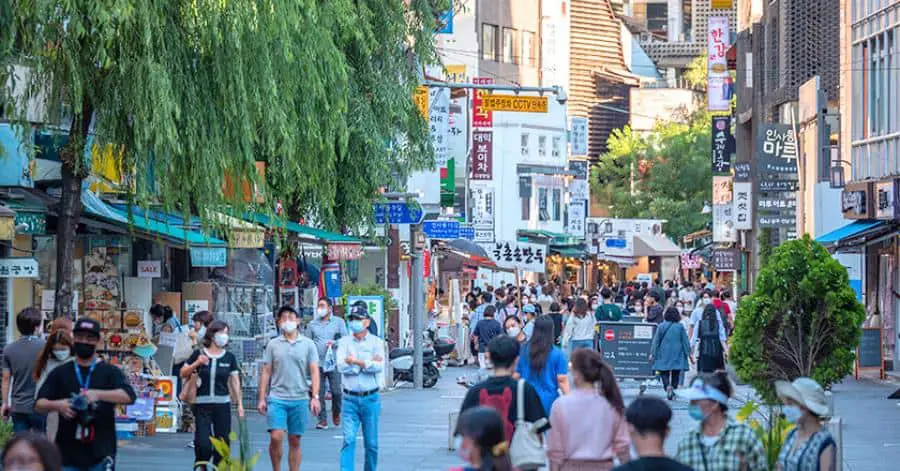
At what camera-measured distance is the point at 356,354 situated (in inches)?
640

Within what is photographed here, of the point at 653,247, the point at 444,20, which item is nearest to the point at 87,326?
the point at 444,20

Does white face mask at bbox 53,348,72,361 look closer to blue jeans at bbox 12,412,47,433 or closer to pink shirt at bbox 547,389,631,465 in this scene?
blue jeans at bbox 12,412,47,433


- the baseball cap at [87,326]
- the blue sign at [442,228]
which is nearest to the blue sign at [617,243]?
the blue sign at [442,228]

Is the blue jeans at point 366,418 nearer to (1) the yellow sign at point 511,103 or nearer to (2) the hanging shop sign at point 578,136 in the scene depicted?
(1) the yellow sign at point 511,103

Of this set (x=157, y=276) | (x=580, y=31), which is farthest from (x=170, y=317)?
(x=580, y=31)

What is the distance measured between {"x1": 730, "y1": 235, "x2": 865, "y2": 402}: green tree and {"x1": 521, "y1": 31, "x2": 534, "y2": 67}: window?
66.0 m

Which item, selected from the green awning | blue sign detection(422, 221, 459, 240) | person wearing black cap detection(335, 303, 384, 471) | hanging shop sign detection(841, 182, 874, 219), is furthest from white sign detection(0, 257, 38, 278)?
hanging shop sign detection(841, 182, 874, 219)

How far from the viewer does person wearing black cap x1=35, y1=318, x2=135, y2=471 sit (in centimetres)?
1162

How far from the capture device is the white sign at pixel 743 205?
198ft

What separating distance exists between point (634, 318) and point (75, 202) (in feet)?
68.6

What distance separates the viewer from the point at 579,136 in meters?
91.7

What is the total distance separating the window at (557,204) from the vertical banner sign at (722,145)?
70.3 ft

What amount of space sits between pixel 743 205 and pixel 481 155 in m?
9.62

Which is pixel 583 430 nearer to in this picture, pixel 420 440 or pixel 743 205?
pixel 420 440
